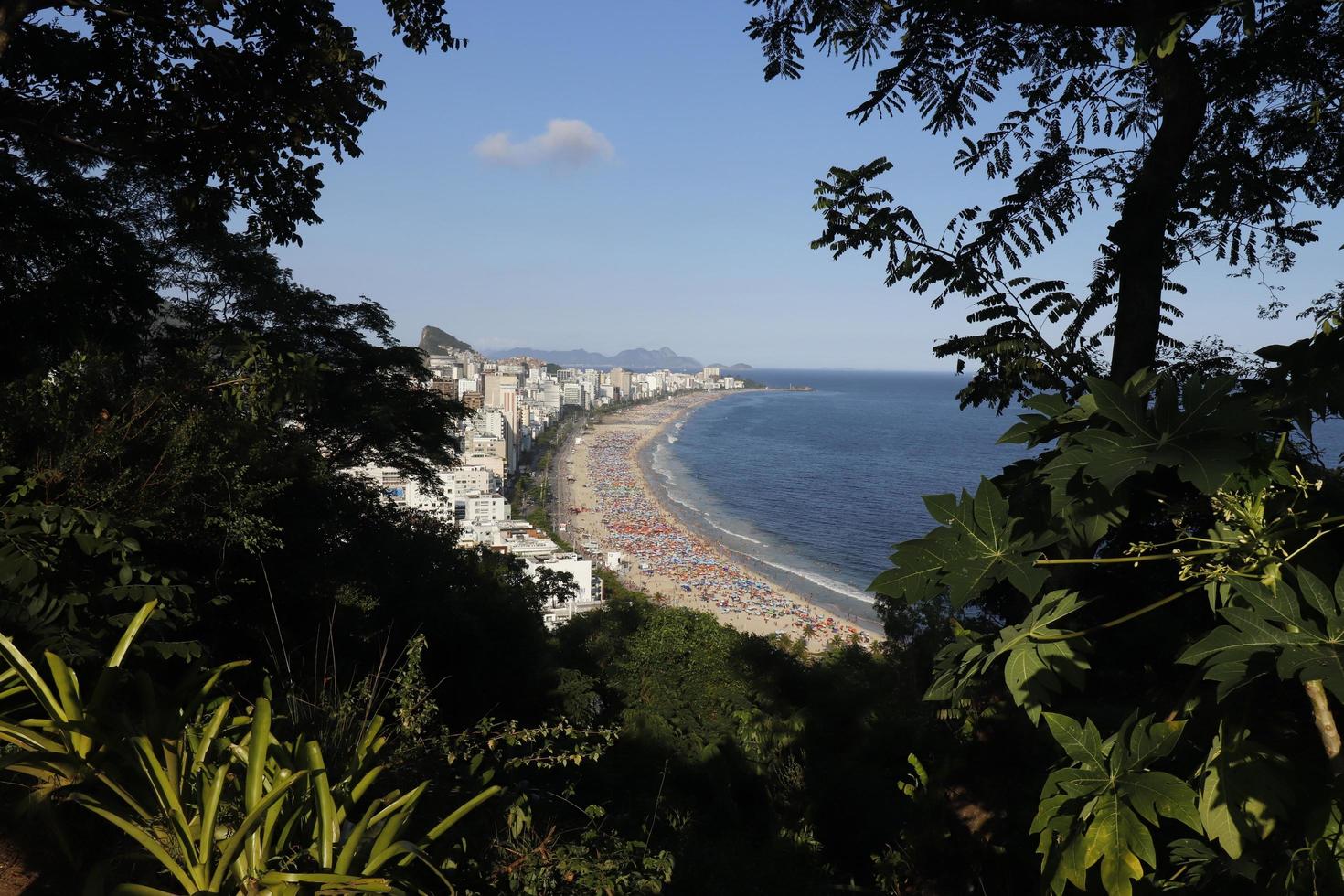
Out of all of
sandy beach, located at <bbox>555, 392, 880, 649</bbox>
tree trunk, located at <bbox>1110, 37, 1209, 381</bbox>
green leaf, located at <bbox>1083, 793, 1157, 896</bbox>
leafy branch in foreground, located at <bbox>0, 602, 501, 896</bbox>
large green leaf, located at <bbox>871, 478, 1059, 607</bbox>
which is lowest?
sandy beach, located at <bbox>555, 392, 880, 649</bbox>

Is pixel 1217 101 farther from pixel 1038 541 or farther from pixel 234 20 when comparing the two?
pixel 234 20

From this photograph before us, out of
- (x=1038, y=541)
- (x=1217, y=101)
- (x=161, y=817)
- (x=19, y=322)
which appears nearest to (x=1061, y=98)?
(x=1217, y=101)

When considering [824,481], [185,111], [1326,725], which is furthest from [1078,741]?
[824,481]

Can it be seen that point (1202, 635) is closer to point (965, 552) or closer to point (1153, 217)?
point (965, 552)

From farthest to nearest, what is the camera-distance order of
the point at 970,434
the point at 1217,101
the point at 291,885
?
the point at 970,434 < the point at 1217,101 < the point at 291,885

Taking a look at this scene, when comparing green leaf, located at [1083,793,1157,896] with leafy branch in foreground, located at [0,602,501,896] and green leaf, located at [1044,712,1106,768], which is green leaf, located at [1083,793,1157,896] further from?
leafy branch in foreground, located at [0,602,501,896]

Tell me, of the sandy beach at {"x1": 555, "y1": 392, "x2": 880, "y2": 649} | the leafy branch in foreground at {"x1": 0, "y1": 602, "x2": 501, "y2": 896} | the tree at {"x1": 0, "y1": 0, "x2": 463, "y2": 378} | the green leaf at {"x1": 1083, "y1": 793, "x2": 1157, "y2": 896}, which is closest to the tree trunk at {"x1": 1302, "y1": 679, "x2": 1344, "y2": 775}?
the green leaf at {"x1": 1083, "y1": 793, "x2": 1157, "y2": 896}
